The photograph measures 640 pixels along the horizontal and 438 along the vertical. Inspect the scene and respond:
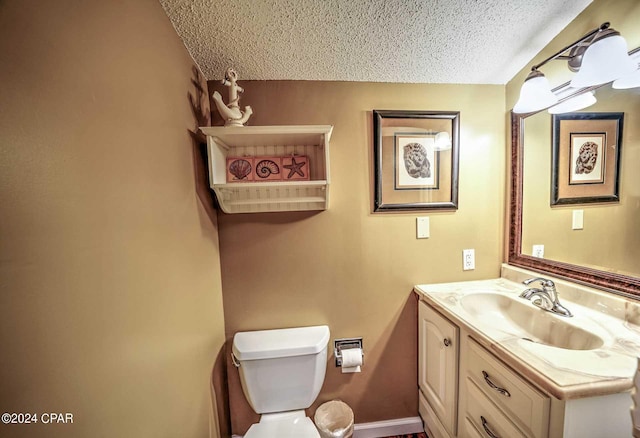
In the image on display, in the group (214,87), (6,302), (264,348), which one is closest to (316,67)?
(214,87)

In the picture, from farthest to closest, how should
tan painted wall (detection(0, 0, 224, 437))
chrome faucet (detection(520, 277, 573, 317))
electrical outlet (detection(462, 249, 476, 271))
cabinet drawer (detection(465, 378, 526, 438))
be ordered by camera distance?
electrical outlet (detection(462, 249, 476, 271))
chrome faucet (detection(520, 277, 573, 317))
cabinet drawer (detection(465, 378, 526, 438))
tan painted wall (detection(0, 0, 224, 437))

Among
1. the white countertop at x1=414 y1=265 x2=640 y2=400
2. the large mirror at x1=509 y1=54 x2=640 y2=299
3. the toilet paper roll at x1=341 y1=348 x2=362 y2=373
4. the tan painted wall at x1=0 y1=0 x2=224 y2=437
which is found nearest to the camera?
the tan painted wall at x1=0 y1=0 x2=224 y2=437

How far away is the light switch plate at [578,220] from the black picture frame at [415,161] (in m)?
0.48

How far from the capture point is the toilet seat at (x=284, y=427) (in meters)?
0.99

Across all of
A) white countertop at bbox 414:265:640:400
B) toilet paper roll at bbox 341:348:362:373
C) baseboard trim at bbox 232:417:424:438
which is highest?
white countertop at bbox 414:265:640:400

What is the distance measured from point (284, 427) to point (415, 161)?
157cm

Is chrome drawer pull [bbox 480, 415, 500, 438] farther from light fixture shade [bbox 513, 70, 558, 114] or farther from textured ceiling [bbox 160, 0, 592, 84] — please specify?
textured ceiling [bbox 160, 0, 592, 84]

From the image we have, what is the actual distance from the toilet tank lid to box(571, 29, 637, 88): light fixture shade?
1.62 metres

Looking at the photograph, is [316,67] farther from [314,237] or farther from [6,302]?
[6,302]

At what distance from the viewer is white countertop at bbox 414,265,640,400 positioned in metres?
0.55

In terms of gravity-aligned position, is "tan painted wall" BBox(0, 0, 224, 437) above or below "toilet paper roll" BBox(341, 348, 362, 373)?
above

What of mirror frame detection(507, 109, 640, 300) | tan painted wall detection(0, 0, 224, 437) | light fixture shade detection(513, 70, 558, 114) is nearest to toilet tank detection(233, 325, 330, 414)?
tan painted wall detection(0, 0, 224, 437)

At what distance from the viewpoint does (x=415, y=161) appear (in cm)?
125

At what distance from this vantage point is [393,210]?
1.26m
